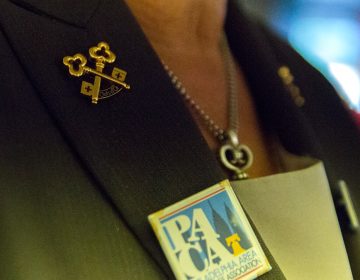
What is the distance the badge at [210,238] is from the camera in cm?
47

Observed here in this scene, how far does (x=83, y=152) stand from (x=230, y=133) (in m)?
0.25

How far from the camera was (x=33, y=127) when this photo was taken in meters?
0.48

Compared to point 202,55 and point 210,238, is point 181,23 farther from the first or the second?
point 210,238

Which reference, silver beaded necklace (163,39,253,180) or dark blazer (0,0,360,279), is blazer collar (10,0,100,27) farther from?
silver beaded necklace (163,39,253,180)

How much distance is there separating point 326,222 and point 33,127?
353 mm

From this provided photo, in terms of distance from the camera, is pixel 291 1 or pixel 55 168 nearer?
pixel 55 168

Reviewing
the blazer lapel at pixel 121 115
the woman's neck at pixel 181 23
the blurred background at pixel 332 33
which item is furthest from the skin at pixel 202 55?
the blurred background at pixel 332 33

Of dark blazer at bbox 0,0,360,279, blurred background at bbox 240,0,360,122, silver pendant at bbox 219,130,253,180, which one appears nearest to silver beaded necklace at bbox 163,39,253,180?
silver pendant at bbox 219,130,253,180

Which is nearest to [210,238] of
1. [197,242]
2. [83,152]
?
[197,242]

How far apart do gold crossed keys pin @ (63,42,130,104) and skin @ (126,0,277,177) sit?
16 centimetres

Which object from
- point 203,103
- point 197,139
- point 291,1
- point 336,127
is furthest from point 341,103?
point 291,1

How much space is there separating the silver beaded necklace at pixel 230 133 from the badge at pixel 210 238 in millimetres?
121

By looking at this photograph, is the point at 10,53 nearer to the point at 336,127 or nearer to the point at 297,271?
the point at 297,271

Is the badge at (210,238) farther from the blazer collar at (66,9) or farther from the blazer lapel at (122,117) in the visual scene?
the blazer collar at (66,9)
